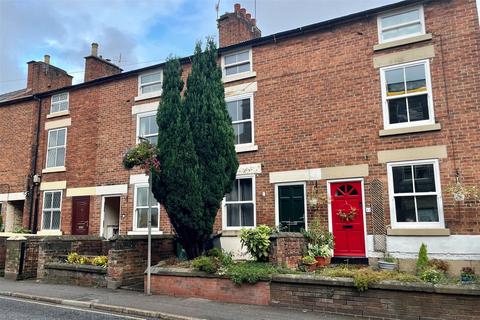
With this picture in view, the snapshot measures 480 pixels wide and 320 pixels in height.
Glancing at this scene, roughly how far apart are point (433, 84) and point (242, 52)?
629 cm

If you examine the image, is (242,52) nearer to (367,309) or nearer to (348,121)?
(348,121)

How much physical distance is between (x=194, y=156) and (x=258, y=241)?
2.63 m

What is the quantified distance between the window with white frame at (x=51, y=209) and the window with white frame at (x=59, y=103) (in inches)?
147

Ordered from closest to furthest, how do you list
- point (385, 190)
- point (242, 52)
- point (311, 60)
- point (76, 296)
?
point (76, 296), point (385, 190), point (311, 60), point (242, 52)

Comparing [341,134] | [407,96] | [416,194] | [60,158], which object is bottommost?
[416,194]

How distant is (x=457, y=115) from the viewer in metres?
10.2

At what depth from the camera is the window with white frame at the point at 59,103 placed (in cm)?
1764

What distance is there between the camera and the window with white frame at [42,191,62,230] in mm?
16648

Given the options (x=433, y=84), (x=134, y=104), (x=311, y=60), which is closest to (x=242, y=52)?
(x=311, y=60)

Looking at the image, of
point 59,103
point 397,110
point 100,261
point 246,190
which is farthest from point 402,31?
point 59,103

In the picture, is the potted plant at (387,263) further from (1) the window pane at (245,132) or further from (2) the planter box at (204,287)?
(1) the window pane at (245,132)

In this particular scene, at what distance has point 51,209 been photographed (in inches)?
663

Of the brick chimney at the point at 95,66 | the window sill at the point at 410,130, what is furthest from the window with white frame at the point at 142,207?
the window sill at the point at 410,130

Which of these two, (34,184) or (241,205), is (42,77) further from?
(241,205)
